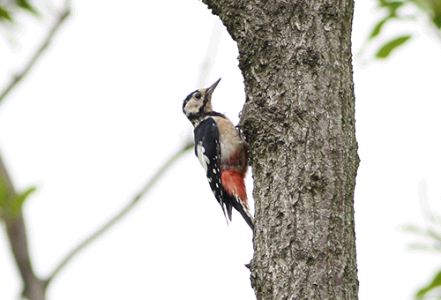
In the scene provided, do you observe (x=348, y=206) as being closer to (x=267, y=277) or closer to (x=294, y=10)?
(x=267, y=277)

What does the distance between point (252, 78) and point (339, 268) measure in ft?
3.43

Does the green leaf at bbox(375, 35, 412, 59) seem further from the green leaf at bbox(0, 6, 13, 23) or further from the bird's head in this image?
the bird's head

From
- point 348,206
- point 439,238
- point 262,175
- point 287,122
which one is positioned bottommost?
point 439,238

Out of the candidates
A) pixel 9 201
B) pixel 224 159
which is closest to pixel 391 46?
pixel 9 201

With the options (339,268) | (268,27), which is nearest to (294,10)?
(268,27)

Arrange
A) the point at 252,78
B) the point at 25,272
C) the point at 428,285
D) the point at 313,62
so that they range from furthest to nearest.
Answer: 1. the point at 252,78
2. the point at 313,62
3. the point at 428,285
4. the point at 25,272

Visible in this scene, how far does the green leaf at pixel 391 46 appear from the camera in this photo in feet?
7.35

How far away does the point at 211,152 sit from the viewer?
4.91m

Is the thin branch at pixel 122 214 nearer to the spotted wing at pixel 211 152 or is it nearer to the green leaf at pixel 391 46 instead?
the green leaf at pixel 391 46

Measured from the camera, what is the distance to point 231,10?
2.93m

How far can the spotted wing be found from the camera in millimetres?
4832

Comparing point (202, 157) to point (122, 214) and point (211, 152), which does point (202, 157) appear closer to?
point (211, 152)

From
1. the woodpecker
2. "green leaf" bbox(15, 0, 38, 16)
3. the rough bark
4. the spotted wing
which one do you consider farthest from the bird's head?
"green leaf" bbox(15, 0, 38, 16)

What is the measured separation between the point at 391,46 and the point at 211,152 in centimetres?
279
